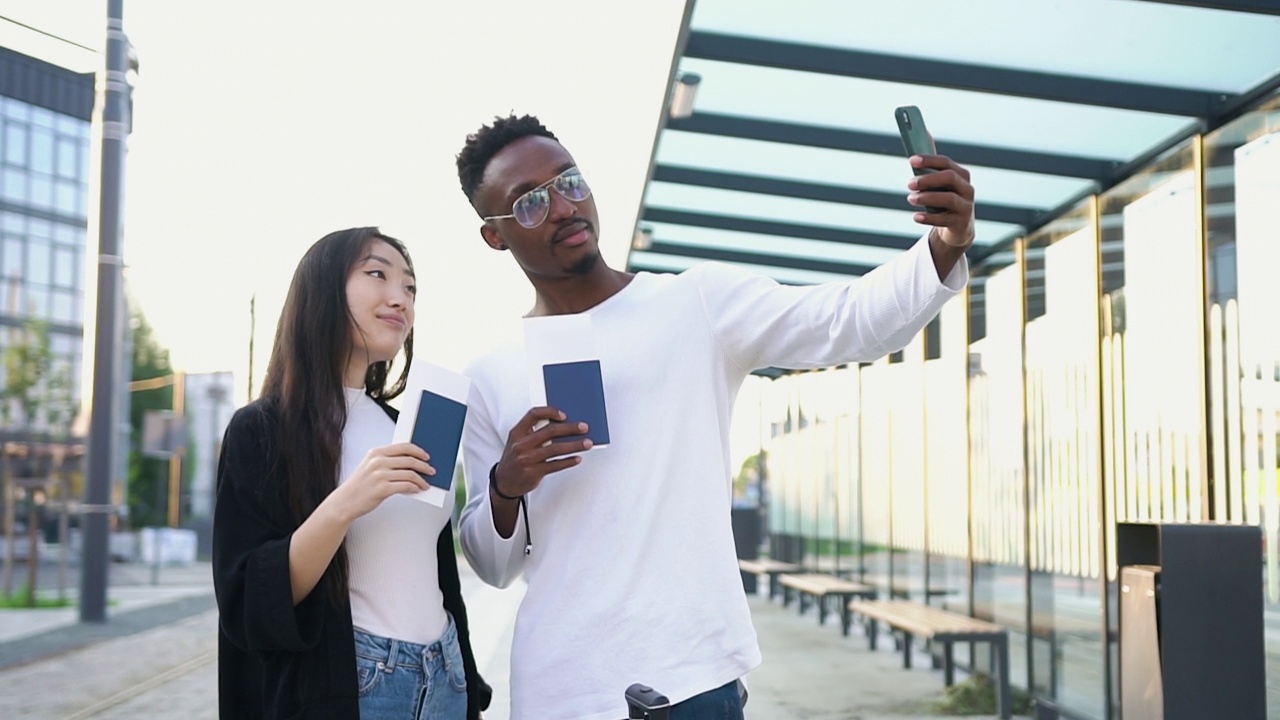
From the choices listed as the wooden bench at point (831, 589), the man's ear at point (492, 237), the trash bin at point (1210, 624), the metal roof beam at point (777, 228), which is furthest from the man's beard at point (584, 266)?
the wooden bench at point (831, 589)

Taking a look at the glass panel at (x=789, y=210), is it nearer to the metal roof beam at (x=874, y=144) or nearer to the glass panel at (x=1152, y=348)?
the metal roof beam at (x=874, y=144)

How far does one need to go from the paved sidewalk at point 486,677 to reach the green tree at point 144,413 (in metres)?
29.8

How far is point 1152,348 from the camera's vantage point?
6.41 meters

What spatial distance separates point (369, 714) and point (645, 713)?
2.39ft

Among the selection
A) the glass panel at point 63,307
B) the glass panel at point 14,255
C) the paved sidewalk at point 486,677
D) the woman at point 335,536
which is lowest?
the paved sidewalk at point 486,677

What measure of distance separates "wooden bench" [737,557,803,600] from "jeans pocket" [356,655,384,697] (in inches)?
498

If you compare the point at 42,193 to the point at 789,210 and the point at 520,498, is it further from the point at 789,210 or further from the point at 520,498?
the point at 520,498

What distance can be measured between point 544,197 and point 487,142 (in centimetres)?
25

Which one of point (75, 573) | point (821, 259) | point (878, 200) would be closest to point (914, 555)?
point (821, 259)

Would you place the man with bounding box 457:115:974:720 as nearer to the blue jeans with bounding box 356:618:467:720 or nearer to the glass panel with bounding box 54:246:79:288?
the blue jeans with bounding box 356:618:467:720

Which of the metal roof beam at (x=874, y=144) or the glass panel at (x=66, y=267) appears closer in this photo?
the metal roof beam at (x=874, y=144)

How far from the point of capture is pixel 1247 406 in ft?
18.1

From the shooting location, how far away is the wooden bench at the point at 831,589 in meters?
12.3

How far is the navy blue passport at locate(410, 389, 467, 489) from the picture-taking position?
2381 mm
